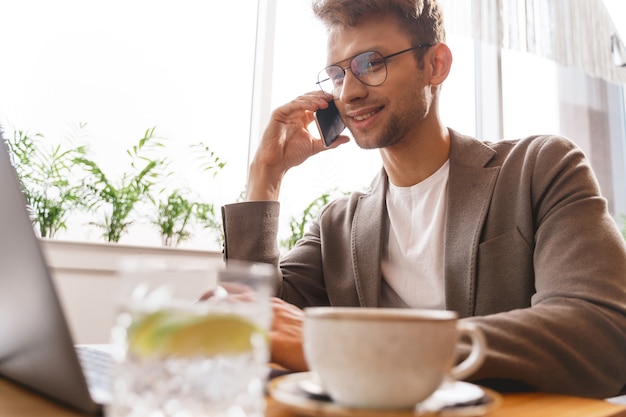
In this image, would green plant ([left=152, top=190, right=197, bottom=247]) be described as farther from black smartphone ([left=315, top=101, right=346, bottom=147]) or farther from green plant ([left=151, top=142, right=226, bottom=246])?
black smartphone ([left=315, top=101, right=346, bottom=147])

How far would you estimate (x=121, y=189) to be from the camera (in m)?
2.02

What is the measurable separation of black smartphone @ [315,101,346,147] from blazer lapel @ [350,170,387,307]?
21 cm

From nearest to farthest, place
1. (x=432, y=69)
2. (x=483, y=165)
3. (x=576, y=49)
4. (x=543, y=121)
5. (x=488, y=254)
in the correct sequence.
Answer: (x=488, y=254) → (x=483, y=165) → (x=432, y=69) → (x=576, y=49) → (x=543, y=121)

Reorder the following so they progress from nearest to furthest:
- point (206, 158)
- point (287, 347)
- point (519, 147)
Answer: point (287, 347) → point (519, 147) → point (206, 158)

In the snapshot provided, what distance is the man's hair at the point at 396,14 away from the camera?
1.48m

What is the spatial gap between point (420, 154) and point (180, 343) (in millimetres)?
1207

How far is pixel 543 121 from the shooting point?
3.87 meters

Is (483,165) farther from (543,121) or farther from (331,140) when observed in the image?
(543,121)

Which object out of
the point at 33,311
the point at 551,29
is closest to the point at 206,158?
A: the point at 33,311

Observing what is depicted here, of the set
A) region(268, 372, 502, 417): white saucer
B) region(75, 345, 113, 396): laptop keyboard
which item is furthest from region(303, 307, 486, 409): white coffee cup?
region(75, 345, 113, 396): laptop keyboard

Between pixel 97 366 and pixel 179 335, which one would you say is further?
pixel 97 366

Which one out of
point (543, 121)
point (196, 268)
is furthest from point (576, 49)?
point (196, 268)

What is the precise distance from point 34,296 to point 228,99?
2.20 meters

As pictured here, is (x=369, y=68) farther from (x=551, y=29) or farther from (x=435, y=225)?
(x=551, y=29)
